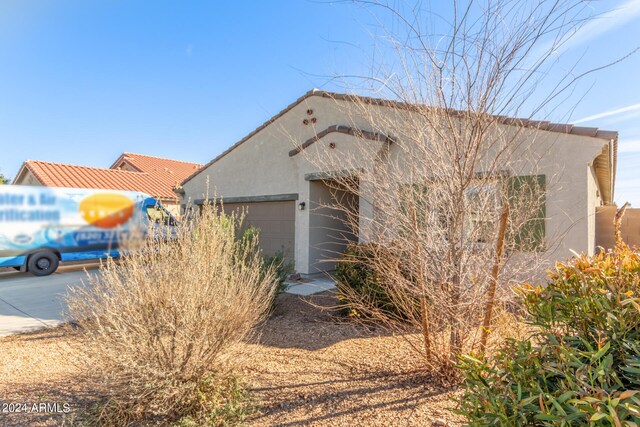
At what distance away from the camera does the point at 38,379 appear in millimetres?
3979

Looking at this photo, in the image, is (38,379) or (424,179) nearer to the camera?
(424,179)

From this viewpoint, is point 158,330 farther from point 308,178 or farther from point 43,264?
point 43,264

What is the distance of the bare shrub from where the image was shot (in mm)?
2945

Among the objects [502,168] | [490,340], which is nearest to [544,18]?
[502,168]

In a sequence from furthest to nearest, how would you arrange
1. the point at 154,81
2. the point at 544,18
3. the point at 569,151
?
the point at 154,81, the point at 569,151, the point at 544,18

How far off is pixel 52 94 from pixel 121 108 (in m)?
2.32

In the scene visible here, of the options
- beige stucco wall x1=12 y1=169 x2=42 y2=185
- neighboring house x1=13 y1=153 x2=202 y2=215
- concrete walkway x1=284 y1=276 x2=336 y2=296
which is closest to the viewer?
concrete walkway x1=284 y1=276 x2=336 y2=296

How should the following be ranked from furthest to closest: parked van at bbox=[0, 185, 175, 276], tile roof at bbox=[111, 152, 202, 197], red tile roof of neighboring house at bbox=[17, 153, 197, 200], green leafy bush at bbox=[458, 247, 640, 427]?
tile roof at bbox=[111, 152, 202, 197] < red tile roof of neighboring house at bbox=[17, 153, 197, 200] < parked van at bbox=[0, 185, 175, 276] < green leafy bush at bbox=[458, 247, 640, 427]

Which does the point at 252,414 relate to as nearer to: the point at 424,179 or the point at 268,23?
the point at 424,179

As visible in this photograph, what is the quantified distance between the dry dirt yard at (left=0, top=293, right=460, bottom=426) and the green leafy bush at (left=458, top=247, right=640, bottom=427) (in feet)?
4.24

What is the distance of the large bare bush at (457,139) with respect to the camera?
290 cm

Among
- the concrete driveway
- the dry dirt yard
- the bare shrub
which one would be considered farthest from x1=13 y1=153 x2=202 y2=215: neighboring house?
the bare shrub

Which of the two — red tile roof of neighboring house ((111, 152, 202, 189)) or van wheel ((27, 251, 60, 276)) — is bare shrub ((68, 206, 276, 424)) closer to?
van wheel ((27, 251, 60, 276))

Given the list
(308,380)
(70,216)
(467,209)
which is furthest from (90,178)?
(467,209)
